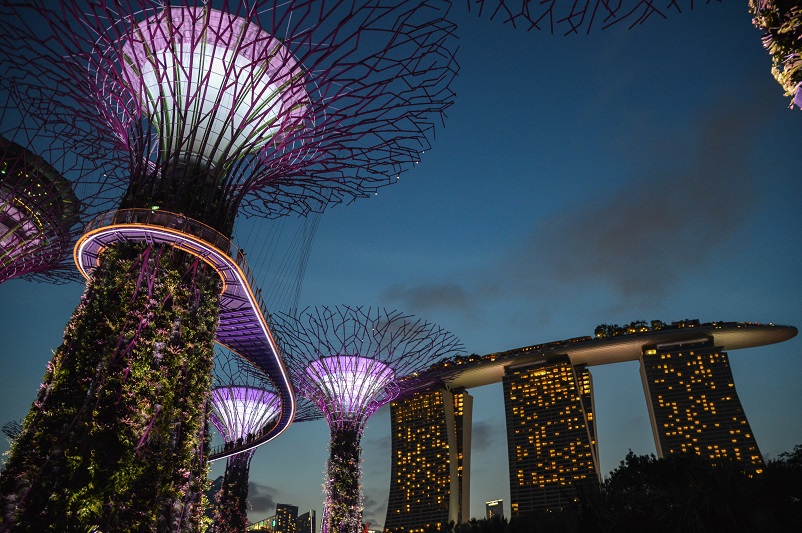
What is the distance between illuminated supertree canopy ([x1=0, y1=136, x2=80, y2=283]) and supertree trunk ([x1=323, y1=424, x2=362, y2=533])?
45.5 ft

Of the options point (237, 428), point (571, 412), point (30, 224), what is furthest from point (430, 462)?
point (30, 224)

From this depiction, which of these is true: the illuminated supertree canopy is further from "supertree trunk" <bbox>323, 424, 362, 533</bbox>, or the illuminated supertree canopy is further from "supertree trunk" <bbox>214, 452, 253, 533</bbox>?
"supertree trunk" <bbox>214, 452, 253, 533</bbox>

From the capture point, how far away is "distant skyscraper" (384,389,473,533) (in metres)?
70.0

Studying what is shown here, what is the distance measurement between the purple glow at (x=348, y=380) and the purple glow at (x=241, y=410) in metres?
7.29

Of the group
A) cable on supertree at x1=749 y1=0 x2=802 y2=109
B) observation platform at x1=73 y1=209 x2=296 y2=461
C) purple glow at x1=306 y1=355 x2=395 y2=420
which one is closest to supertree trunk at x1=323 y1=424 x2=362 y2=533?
purple glow at x1=306 y1=355 x2=395 y2=420

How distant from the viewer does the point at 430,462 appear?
78.8 metres

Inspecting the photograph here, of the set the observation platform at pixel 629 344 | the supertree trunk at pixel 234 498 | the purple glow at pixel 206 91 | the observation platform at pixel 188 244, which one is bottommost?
the supertree trunk at pixel 234 498

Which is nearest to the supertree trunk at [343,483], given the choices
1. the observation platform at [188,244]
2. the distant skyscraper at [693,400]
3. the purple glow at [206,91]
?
the observation platform at [188,244]

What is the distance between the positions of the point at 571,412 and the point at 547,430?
4.13 meters

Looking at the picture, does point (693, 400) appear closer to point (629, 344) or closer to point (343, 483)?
point (629, 344)

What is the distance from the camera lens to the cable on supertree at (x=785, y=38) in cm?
370

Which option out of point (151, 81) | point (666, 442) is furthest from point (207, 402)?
point (666, 442)

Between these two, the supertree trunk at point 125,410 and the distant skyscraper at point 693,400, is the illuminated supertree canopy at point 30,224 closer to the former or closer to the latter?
the supertree trunk at point 125,410

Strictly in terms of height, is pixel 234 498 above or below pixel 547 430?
below
